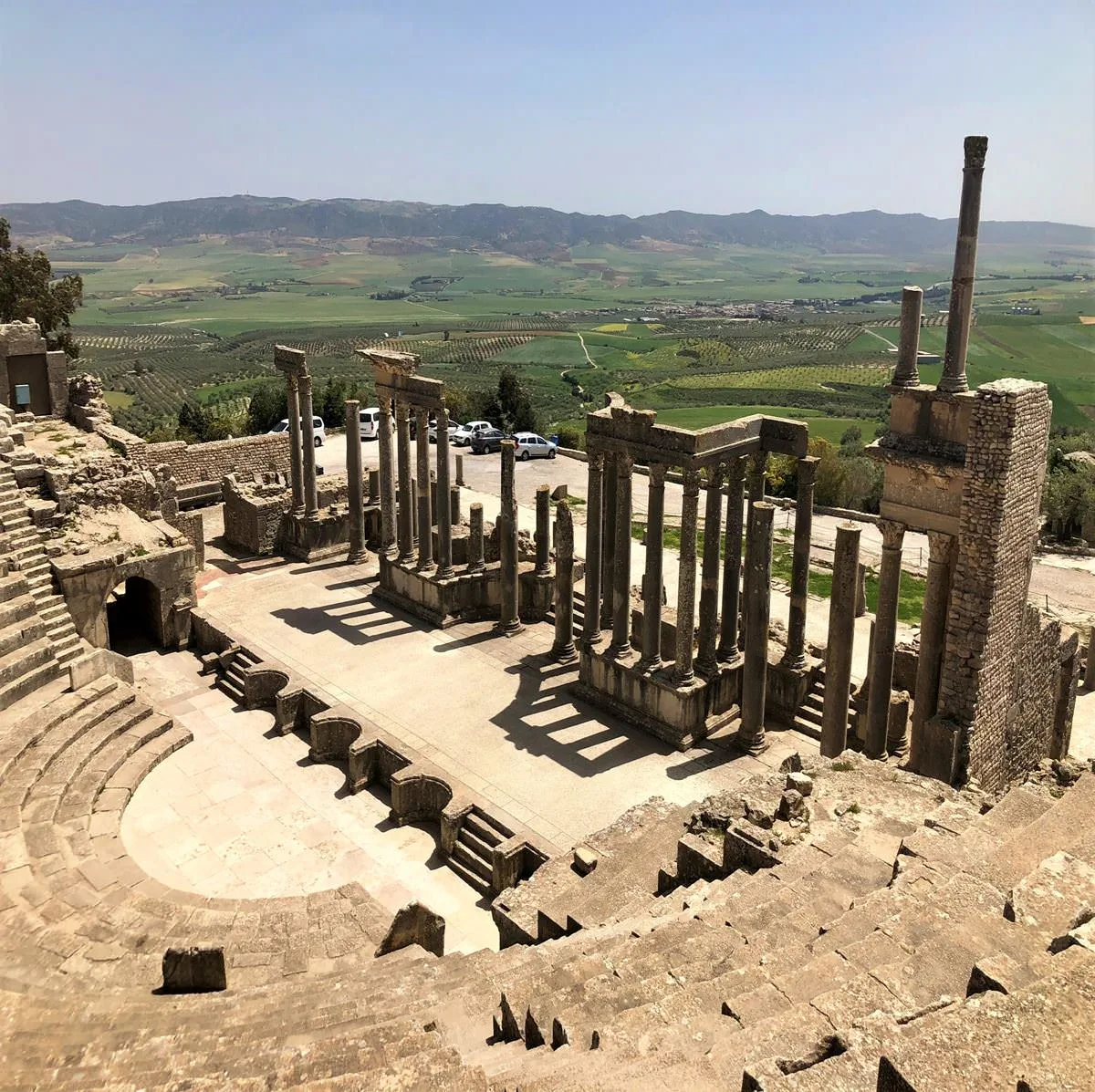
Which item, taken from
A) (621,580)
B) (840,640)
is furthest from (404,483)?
(840,640)

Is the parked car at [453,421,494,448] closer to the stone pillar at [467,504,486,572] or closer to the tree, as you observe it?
the tree

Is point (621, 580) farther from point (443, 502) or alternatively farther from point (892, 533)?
point (443, 502)

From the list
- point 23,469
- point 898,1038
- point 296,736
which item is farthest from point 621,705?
point 23,469

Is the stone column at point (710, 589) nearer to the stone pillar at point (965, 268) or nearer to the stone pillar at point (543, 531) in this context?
the stone pillar at point (543, 531)

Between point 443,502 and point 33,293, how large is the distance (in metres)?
23.7

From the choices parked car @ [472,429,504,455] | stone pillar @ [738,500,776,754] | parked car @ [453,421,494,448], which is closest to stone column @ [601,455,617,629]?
stone pillar @ [738,500,776,754]

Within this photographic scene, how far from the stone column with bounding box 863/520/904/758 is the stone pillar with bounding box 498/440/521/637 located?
9224 millimetres

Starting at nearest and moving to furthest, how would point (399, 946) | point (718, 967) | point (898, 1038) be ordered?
point (898, 1038), point (718, 967), point (399, 946)

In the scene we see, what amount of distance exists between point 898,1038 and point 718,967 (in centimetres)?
376

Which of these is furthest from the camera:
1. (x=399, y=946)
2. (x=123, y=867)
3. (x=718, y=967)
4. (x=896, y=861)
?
(x=123, y=867)

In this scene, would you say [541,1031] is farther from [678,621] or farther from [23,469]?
[23,469]

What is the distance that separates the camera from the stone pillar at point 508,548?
22750 millimetres

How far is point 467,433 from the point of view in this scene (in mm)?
48156

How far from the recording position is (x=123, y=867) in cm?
1489
